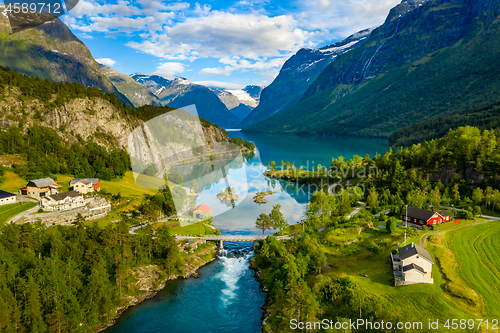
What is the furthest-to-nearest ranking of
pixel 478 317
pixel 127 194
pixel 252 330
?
pixel 127 194 < pixel 252 330 < pixel 478 317

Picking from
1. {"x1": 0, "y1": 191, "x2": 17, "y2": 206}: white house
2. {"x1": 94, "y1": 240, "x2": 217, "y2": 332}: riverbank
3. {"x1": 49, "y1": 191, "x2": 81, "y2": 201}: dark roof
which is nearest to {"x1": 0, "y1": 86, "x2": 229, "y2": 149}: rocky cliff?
{"x1": 0, "y1": 191, "x2": 17, "y2": 206}: white house

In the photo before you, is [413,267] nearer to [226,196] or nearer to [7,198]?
[226,196]

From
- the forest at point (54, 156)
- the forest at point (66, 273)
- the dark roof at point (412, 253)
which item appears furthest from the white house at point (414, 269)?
the forest at point (54, 156)

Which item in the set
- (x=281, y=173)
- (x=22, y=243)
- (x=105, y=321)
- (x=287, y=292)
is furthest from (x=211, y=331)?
(x=281, y=173)

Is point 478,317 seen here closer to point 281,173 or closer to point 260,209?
point 260,209

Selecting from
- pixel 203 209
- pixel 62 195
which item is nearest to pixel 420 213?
pixel 203 209

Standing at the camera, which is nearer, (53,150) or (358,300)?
(358,300)

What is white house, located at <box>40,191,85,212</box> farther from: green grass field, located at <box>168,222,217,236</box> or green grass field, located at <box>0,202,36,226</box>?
green grass field, located at <box>168,222,217,236</box>
